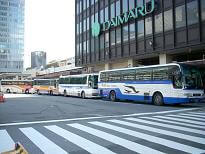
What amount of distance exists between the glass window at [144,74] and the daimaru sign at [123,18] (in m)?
9.12

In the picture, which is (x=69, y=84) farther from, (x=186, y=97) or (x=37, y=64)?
(x=37, y=64)

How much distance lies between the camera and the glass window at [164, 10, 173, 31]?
2650 cm

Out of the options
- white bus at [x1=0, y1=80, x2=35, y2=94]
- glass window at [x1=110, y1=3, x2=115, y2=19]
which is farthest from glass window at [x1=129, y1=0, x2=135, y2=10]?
white bus at [x1=0, y1=80, x2=35, y2=94]

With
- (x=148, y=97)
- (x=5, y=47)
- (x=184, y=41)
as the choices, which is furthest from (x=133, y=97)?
(x=5, y=47)

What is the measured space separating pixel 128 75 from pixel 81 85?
9.99m

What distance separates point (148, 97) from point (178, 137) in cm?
1332

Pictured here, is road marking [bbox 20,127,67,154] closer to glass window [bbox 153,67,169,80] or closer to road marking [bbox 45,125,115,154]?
road marking [bbox 45,125,115,154]

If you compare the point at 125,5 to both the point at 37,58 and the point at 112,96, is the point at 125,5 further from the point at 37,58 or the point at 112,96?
the point at 37,58

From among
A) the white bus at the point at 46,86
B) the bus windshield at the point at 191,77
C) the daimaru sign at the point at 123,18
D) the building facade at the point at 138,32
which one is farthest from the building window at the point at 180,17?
the white bus at the point at 46,86

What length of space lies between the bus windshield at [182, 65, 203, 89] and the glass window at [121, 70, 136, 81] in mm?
5311

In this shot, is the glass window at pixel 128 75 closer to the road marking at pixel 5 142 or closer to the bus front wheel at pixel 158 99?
the bus front wheel at pixel 158 99

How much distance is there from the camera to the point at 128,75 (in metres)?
→ 23.5

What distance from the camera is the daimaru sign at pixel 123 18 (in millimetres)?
28844

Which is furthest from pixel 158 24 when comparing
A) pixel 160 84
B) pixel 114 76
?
pixel 160 84
